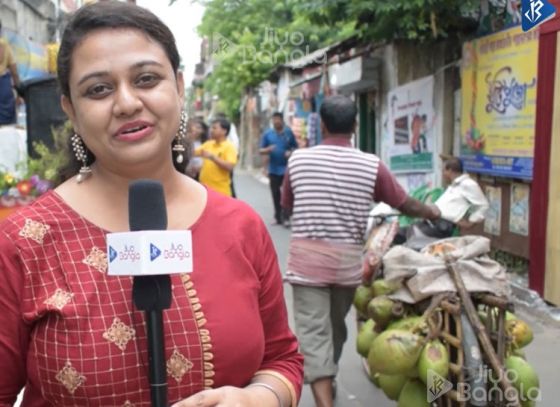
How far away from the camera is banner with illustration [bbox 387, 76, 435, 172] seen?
9172 millimetres

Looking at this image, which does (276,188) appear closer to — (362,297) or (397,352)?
(362,297)

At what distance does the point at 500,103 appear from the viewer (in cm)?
703

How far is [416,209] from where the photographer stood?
3887 mm

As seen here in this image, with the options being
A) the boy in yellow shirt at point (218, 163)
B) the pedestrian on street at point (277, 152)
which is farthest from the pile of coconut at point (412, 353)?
the pedestrian on street at point (277, 152)

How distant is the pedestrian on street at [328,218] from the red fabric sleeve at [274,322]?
6.86 ft

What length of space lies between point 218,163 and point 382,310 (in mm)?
4265

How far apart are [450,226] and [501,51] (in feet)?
9.08

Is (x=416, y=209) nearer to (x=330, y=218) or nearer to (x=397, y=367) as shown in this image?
(x=330, y=218)

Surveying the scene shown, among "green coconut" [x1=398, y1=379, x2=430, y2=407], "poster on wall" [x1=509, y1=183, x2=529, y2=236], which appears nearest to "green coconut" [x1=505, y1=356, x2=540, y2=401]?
"green coconut" [x1=398, y1=379, x2=430, y2=407]

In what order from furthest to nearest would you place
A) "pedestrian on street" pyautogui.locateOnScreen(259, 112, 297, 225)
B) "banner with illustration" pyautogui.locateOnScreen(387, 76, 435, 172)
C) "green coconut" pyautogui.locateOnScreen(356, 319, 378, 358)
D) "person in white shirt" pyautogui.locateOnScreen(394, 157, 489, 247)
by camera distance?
"pedestrian on street" pyautogui.locateOnScreen(259, 112, 297, 225) → "banner with illustration" pyautogui.locateOnScreen(387, 76, 435, 172) → "person in white shirt" pyautogui.locateOnScreen(394, 157, 489, 247) → "green coconut" pyautogui.locateOnScreen(356, 319, 378, 358)

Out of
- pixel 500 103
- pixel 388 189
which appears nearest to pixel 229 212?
pixel 388 189

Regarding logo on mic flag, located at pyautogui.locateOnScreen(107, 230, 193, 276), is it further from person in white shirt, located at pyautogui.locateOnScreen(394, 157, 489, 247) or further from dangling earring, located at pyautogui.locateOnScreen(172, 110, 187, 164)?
person in white shirt, located at pyautogui.locateOnScreen(394, 157, 489, 247)

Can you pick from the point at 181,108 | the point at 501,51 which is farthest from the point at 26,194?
the point at 501,51

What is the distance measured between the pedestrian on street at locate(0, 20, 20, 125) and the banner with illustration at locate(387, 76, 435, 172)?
5241 millimetres
